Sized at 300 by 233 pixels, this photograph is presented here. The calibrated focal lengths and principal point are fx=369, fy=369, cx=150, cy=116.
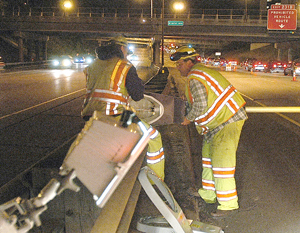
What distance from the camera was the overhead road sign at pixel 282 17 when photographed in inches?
1695

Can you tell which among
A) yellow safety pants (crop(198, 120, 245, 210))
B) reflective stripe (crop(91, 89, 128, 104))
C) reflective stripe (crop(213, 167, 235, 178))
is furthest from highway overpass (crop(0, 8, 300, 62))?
reflective stripe (crop(91, 89, 128, 104))

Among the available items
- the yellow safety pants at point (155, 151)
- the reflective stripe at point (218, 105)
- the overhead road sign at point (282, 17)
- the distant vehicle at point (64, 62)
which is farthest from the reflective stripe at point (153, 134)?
the distant vehicle at point (64, 62)

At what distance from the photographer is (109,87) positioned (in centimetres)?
369

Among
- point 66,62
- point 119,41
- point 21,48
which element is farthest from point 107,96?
Result: point 21,48

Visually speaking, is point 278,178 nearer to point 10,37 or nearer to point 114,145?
point 114,145

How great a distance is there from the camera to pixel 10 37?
59594mm

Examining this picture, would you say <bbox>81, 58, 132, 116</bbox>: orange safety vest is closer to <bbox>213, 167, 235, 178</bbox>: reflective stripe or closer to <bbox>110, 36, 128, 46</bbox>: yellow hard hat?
<bbox>110, 36, 128, 46</bbox>: yellow hard hat

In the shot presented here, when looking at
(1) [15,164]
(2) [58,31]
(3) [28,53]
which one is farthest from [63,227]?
(3) [28,53]

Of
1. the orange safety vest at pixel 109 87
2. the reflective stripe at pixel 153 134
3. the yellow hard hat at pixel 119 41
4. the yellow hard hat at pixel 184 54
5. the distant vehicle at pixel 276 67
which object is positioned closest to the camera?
the orange safety vest at pixel 109 87

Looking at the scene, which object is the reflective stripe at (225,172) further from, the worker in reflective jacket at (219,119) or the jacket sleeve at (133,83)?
the jacket sleeve at (133,83)

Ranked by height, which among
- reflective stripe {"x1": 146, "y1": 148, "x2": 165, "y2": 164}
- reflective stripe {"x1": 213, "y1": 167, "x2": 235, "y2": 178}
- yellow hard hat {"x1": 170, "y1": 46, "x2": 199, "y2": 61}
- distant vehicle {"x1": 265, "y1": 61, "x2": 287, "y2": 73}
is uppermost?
distant vehicle {"x1": 265, "y1": 61, "x2": 287, "y2": 73}

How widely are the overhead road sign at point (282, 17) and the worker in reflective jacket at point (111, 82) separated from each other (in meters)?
43.5

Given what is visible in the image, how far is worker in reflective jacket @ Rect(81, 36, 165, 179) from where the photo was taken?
3695mm

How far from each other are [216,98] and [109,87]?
1322 mm
